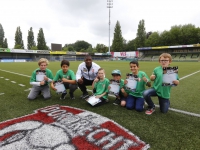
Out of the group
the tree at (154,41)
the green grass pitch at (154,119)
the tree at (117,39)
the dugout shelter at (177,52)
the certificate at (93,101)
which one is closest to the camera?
the green grass pitch at (154,119)

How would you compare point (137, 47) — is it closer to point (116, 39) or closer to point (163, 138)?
point (116, 39)

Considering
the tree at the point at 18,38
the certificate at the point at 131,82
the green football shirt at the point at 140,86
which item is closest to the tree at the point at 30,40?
the tree at the point at 18,38

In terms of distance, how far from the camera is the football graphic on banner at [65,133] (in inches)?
78.1

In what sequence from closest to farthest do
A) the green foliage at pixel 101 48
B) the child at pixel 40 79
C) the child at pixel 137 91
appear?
the child at pixel 137 91 → the child at pixel 40 79 → the green foliage at pixel 101 48

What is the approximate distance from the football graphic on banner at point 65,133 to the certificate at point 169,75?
1425 mm

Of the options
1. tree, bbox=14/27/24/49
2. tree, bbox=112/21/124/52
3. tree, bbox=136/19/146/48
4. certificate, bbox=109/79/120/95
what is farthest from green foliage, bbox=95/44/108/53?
certificate, bbox=109/79/120/95

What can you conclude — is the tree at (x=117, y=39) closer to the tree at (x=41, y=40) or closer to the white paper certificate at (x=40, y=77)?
the tree at (x=41, y=40)

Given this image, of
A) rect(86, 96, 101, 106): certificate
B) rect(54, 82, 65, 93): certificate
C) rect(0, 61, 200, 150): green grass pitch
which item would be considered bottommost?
rect(0, 61, 200, 150): green grass pitch

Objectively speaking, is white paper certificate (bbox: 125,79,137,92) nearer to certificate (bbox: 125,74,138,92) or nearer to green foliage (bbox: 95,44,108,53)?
certificate (bbox: 125,74,138,92)

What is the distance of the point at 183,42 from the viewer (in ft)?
175

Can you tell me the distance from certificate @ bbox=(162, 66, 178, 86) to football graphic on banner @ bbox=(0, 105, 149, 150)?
4.67ft

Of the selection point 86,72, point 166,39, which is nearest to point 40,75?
point 86,72

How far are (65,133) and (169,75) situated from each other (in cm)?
236

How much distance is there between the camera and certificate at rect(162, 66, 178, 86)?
9.82ft
